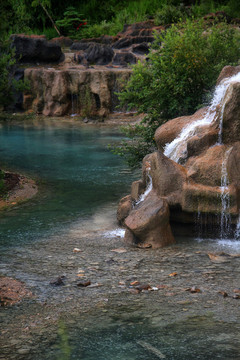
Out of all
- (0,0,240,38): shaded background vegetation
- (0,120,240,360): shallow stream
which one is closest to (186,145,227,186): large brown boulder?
(0,120,240,360): shallow stream

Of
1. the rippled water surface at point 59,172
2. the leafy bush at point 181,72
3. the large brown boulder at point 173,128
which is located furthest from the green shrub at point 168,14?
the large brown boulder at point 173,128

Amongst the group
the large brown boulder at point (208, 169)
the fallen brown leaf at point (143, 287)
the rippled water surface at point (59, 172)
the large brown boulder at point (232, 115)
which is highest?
the large brown boulder at point (232, 115)

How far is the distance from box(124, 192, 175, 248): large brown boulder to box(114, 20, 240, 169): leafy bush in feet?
14.1

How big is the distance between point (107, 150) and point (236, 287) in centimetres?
1419

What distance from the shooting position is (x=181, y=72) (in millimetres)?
Answer: 15477

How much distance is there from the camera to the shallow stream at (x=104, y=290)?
24.6ft

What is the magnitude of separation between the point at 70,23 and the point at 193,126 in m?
32.9

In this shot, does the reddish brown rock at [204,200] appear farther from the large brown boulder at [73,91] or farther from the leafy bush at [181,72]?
the large brown boulder at [73,91]

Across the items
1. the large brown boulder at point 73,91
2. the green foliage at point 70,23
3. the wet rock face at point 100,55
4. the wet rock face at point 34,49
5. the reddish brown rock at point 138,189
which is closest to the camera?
the reddish brown rock at point 138,189

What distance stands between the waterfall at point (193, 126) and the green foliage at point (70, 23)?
1251 inches

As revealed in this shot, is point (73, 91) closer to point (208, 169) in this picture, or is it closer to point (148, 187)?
point (148, 187)

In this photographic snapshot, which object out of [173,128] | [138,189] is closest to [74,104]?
[173,128]

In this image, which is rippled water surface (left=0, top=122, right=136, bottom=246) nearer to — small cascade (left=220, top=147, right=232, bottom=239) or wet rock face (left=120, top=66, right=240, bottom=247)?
wet rock face (left=120, top=66, right=240, bottom=247)

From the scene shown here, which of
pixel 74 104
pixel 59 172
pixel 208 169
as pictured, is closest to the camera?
pixel 208 169
